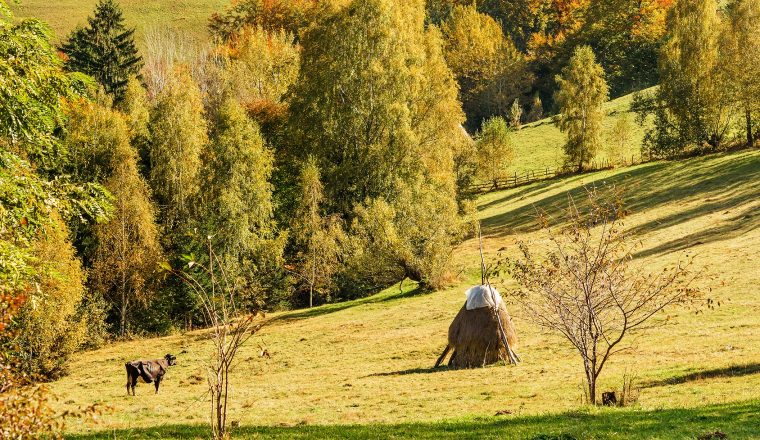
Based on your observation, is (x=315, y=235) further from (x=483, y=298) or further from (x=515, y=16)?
(x=515, y=16)

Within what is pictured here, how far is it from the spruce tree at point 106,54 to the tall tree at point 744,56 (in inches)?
2413

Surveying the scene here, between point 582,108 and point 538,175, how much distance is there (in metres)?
9.89

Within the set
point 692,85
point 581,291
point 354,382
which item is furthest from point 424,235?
point 692,85

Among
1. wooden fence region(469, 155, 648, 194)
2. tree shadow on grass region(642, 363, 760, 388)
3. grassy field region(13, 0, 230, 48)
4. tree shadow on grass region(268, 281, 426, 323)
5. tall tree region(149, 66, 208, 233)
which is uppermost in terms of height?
grassy field region(13, 0, 230, 48)

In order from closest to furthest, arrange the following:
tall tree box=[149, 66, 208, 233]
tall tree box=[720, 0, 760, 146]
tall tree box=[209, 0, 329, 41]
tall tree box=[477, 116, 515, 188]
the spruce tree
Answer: tall tree box=[149, 66, 208, 233] → tall tree box=[720, 0, 760, 146] → the spruce tree → tall tree box=[477, 116, 515, 188] → tall tree box=[209, 0, 329, 41]

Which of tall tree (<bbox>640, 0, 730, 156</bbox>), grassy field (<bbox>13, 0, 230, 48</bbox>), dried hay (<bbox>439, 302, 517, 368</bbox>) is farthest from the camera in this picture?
grassy field (<bbox>13, 0, 230, 48</bbox>)

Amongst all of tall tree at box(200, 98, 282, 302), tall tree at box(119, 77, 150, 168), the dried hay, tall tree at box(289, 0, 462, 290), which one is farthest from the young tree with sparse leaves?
the dried hay

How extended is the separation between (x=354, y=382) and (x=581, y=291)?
→ 38.4 ft

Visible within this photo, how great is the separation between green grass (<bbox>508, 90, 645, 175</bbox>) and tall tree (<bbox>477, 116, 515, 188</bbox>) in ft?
12.6

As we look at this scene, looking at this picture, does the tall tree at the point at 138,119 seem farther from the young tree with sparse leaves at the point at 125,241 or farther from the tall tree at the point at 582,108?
the tall tree at the point at 582,108

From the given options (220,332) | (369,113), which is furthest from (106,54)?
(220,332)

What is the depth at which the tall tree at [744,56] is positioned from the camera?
61312 millimetres

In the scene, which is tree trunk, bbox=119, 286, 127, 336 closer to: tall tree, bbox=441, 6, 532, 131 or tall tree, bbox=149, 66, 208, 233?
tall tree, bbox=149, 66, 208, 233

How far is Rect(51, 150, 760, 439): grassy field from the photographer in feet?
52.1
